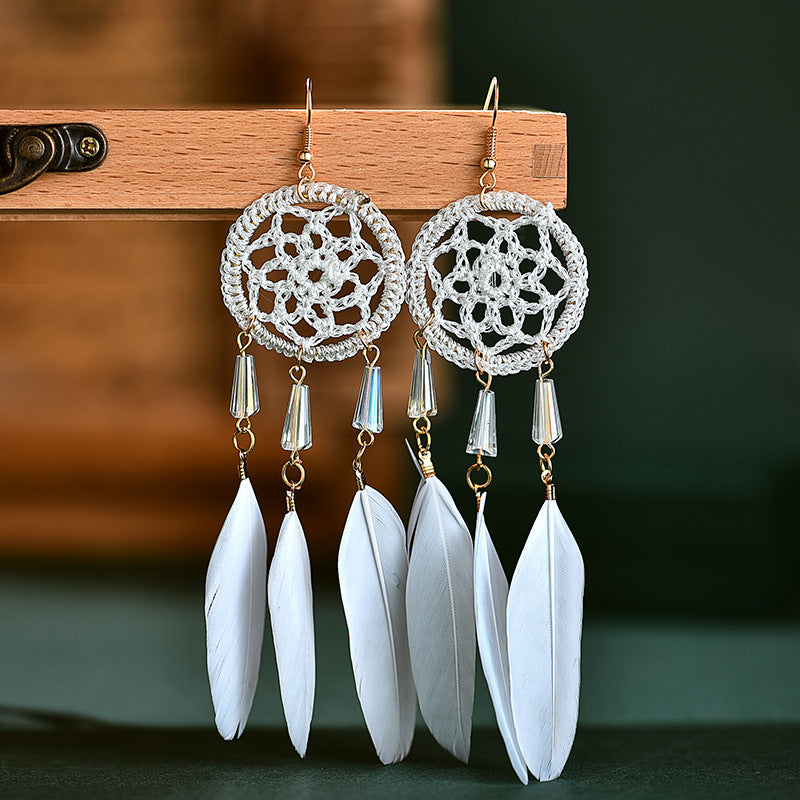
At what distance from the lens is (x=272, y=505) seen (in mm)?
1052

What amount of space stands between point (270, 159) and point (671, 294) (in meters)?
0.46

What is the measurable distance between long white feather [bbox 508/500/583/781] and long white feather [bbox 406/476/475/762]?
0.14ft

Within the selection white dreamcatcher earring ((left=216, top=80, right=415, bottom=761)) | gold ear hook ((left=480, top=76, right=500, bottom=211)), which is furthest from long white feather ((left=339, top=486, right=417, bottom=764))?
gold ear hook ((left=480, top=76, right=500, bottom=211))

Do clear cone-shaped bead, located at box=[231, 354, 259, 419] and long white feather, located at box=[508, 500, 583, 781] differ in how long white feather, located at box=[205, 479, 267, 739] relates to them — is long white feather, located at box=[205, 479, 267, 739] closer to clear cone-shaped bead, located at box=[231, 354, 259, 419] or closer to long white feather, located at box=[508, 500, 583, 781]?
clear cone-shaped bead, located at box=[231, 354, 259, 419]

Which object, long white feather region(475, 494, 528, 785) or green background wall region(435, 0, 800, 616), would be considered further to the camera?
green background wall region(435, 0, 800, 616)

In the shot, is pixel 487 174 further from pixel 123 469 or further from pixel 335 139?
pixel 123 469

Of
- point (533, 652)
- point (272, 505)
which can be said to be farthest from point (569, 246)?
point (272, 505)

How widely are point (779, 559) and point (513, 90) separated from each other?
51 centimetres

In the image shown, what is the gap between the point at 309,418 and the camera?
713 millimetres

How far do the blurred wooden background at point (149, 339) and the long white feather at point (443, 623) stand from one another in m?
0.32

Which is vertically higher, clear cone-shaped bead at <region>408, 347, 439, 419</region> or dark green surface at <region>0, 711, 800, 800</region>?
clear cone-shaped bead at <region>408, 347, 439, 419</region>

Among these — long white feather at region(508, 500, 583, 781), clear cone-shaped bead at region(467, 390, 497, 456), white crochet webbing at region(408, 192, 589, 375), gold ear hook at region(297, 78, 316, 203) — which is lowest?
long white feather at region(508, 500, 583, 781)

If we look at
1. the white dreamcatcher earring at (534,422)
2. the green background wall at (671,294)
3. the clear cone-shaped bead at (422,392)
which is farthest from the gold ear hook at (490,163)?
the green background wall at (671,294)

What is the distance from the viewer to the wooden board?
0.68m
